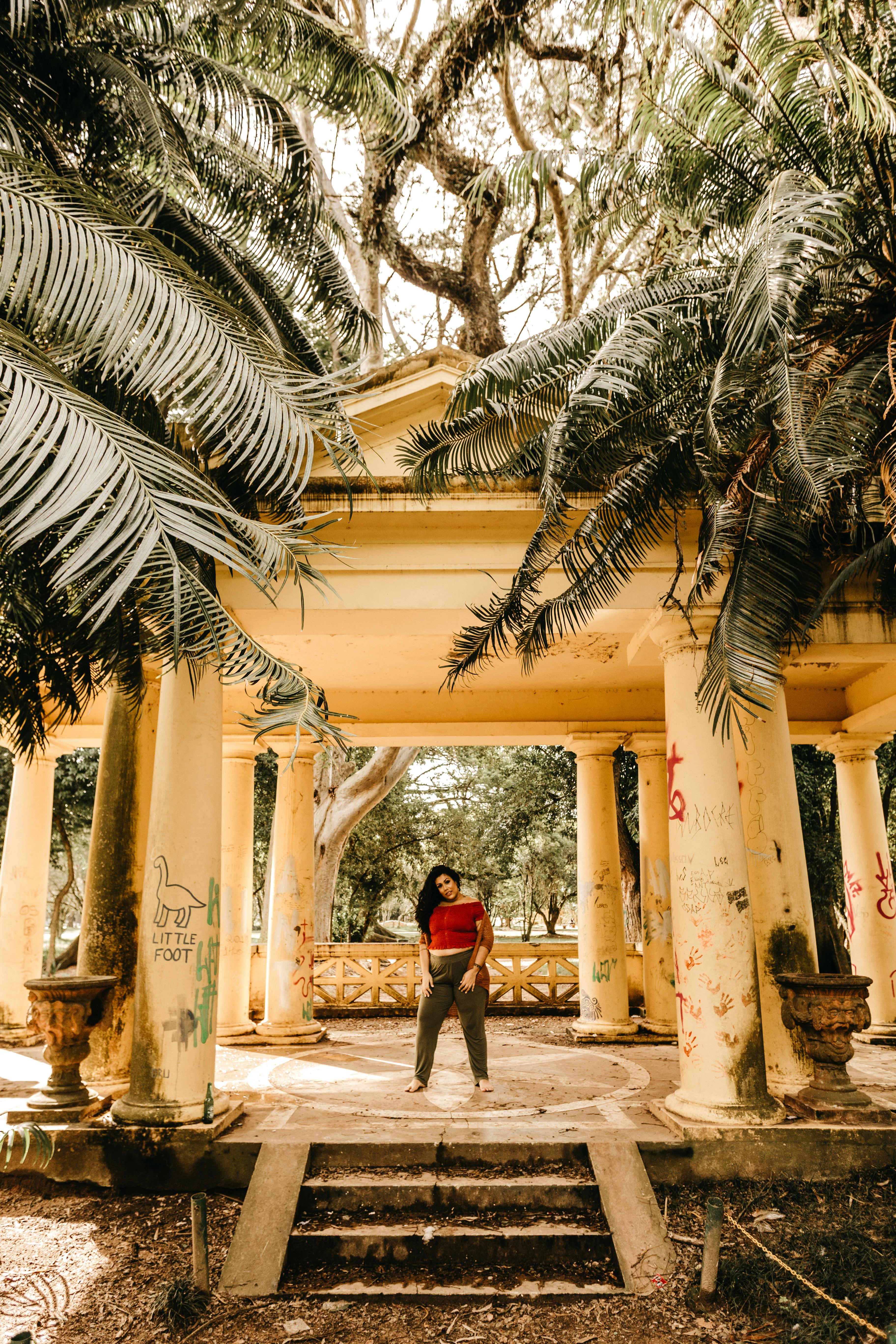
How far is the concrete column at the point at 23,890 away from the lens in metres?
12.3

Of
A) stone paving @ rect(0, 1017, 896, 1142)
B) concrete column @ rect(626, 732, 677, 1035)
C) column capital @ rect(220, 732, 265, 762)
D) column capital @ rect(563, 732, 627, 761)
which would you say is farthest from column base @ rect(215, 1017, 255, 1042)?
column capital @ rect(563, 732, 627, 761)

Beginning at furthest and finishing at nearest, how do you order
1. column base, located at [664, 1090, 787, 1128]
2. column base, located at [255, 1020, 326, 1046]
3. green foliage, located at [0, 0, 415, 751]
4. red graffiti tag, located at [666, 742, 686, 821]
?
column base, located at [255, 1020, 326, 1046], red graffiti tag, located at [666, 742, 686, 821], column base, located at [664, 1090, 787, 1128], green foliage, located at [0, 0, 415, 751]

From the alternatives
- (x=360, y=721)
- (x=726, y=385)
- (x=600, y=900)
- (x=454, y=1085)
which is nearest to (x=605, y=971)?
(x=600, y=900)

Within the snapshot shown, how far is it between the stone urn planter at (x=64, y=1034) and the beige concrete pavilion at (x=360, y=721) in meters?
0.48

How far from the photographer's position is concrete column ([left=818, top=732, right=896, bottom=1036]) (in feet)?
41.0

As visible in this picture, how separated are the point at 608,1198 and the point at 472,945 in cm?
237

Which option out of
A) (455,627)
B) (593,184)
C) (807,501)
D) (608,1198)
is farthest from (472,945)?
(593,184)

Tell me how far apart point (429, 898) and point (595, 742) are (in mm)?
5319

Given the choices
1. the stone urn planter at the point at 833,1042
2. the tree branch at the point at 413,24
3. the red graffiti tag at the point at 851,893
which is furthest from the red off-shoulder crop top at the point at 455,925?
the tree branch at the point at 413,24

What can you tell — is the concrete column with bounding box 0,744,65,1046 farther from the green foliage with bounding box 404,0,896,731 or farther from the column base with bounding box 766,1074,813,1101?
the column base with bounding box 766,1074,813,1101

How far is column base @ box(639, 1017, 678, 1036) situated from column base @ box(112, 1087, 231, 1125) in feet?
23.4

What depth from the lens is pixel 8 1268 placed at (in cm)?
576

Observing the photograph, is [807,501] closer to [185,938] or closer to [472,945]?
[472,945]

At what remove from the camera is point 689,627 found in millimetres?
7816
